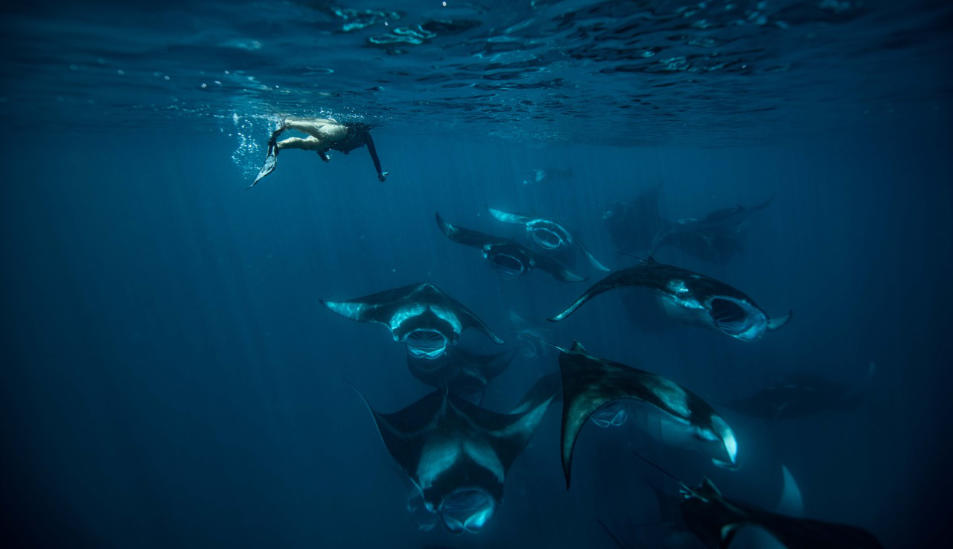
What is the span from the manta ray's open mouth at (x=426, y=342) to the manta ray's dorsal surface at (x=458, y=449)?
3.00ft

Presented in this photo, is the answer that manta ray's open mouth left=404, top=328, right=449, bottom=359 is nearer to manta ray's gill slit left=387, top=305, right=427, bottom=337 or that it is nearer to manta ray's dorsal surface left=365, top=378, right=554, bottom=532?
manta ray's gill slit left=387, top=305, right=427, bottom=337

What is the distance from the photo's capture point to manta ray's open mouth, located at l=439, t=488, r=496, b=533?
520cm

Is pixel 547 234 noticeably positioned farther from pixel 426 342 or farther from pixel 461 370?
pixel 426 342

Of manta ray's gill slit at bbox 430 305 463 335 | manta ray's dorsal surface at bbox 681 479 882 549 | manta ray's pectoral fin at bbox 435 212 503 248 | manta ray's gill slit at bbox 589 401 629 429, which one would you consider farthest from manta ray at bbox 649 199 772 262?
manta ray's dorsal surface at bbox 681 479 882 549

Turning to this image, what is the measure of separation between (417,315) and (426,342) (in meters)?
0.61

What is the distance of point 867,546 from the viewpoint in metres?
3.24

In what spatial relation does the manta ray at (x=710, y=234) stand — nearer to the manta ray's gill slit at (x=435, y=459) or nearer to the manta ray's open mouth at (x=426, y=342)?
the manta ray's open mouth at (x=426, y=342)

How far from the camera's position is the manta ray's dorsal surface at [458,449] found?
522 centimetres

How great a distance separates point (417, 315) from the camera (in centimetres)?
783

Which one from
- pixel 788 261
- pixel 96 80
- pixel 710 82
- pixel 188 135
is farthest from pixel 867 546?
pixel 788 261

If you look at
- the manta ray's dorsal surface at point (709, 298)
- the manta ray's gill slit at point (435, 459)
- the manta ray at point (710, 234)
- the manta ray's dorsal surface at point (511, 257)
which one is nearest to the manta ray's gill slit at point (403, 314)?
the manta ray's gill slit at point (435, 459)

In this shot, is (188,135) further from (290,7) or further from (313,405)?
(290,7)

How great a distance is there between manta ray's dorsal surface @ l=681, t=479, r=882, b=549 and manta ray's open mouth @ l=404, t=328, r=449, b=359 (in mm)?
4533

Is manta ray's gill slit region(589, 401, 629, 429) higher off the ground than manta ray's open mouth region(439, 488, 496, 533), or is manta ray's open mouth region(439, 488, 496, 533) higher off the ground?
manta ray's open mouth region(439, 488, 496, 533)
